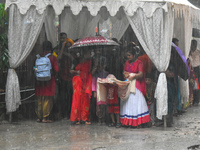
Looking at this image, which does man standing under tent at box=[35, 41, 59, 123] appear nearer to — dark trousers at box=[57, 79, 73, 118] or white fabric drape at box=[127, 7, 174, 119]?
dark trousers at box=[57, 79, 73, 118]

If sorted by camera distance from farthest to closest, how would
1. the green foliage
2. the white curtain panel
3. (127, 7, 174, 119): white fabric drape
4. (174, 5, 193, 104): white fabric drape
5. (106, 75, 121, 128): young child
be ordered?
1. the white curtain panel
2. (174, 5, 193, 104): white fabric drape
3. the green foliage
4. (106, 75, 121, 128): young child
5. (127, 7, 174, 119): white fabric drape

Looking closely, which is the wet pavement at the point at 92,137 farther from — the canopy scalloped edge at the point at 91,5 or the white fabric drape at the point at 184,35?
the canopy scalloped edge at the point at 91,5

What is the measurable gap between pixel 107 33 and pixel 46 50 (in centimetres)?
270

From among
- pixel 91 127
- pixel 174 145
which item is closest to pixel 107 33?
pixel 91 127

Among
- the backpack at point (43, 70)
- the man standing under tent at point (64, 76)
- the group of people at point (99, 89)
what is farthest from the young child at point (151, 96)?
the backpack at point (43, 70)

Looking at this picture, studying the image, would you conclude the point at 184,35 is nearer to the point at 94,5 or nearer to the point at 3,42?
the point at 94,5

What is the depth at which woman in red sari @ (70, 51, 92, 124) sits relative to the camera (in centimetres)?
920

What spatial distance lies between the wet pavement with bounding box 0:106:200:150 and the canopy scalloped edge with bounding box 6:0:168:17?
260cm

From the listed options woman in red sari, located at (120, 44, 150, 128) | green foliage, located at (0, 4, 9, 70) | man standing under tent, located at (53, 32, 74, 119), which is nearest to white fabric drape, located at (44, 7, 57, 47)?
man standing under tent, located at (53, 32, 74, 119)

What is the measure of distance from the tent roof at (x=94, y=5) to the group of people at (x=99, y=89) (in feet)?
2.78

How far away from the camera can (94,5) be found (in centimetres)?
878

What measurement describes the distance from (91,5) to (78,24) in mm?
2787

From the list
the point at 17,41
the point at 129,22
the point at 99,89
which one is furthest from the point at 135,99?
the point at 17,41

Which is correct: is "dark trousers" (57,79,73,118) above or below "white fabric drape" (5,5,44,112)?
below
